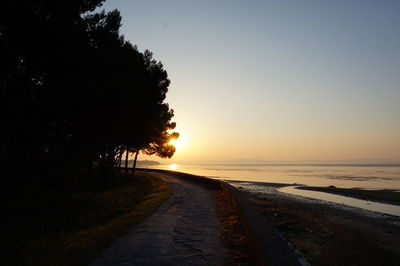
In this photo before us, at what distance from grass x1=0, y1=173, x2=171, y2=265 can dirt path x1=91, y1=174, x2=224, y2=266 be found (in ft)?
1.58

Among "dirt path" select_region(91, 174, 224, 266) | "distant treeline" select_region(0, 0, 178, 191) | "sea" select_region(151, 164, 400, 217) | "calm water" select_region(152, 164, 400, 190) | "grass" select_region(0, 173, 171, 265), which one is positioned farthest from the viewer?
"calm water" select_region(152, 164, 400, 190)

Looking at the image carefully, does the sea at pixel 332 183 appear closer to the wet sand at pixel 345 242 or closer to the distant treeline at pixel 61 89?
the wet sand at pixel 345 242

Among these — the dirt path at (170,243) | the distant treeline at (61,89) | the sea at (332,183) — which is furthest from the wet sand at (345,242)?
the distant treeline at (61,89)

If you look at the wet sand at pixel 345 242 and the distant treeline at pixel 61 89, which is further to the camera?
the distant treeline at pixel 61 89

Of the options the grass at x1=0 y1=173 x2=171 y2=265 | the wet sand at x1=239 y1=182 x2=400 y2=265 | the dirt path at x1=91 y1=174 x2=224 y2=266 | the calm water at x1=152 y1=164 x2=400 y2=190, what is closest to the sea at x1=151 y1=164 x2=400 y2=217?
the calm water at x1=152 y1=164 x2=400 y2=190

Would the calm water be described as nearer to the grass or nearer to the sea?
the sea

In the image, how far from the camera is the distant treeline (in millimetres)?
13617

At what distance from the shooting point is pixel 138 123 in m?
24.3

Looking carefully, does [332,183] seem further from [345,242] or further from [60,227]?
[60,227]

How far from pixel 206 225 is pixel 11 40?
11.0 metres

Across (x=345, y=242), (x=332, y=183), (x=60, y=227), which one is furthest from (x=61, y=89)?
(x=332, y=183)

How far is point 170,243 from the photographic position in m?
8.20

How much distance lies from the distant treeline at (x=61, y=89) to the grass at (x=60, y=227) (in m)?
3.13

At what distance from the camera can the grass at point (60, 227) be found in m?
7.33
